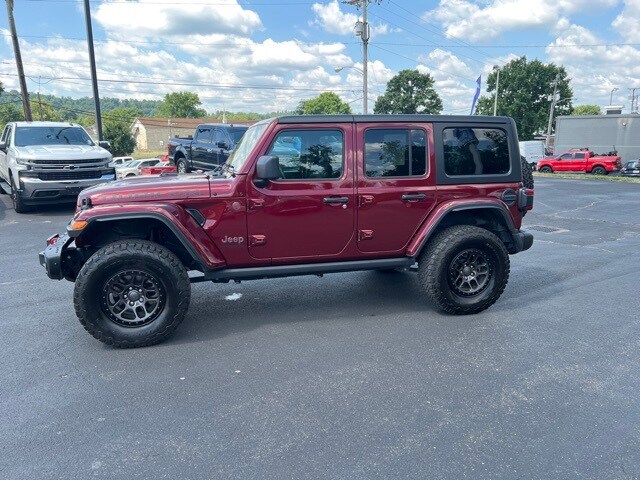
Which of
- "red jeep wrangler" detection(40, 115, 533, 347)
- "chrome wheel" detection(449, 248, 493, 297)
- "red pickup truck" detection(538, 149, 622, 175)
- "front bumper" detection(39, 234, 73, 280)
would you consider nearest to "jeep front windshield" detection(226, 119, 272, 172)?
"red jeep wrangler" detection(40, 115, 533, 347)

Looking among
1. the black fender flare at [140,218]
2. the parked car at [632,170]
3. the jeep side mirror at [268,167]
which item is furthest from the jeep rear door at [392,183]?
the parked car at [632,170]

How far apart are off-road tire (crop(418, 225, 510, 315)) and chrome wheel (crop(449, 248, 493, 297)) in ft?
0.05

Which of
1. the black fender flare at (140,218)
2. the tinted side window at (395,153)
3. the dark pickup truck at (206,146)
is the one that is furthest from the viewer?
the dark pickup truck at (206,146)

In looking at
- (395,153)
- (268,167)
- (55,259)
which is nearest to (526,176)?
(395,153)

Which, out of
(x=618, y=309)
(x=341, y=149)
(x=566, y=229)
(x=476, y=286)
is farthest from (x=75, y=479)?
(x=566, y=229)

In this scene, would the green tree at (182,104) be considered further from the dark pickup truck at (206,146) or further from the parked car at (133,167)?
the dark pickup truck at (206,146)

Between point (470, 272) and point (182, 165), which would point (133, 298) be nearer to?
point (470, 272)

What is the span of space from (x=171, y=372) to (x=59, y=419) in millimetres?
815

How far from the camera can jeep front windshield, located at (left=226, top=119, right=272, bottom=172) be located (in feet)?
14.2

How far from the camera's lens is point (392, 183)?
14.6ft

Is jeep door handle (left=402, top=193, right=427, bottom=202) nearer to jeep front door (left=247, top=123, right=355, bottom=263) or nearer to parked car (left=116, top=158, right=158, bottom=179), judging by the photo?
jeep front door (left=247, top=123, right=355, bottom=263)

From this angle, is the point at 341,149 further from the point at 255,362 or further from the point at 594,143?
the point at 594,143

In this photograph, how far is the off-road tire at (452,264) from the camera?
4.54 metres

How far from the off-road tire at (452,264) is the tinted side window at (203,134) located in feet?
34.2
